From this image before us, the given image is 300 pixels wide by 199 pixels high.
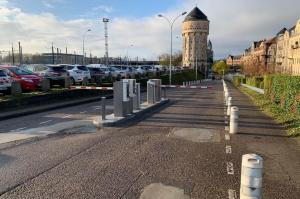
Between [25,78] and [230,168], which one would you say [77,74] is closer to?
[25,78]

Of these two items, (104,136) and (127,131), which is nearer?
(104,136)

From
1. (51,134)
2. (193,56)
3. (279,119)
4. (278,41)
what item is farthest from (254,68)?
(51,134)

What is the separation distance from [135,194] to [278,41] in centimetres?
11775

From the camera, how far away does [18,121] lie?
1377 centimetres

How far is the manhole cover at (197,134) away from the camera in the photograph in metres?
10.2

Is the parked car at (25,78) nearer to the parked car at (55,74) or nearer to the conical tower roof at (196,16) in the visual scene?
the parked car at (55,74)

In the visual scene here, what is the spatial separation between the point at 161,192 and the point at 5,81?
49.4 feet

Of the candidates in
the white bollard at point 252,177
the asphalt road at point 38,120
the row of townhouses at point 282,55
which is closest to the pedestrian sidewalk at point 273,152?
the white bollard at point 252,177

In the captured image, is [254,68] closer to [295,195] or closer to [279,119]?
[279,119]

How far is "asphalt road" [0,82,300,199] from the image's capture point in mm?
5867

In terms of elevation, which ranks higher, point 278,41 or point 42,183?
point 278,41

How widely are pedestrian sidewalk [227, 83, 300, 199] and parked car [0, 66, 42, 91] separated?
42.0ft

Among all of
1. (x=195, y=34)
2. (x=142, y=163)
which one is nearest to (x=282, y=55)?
(x=195, y=34)

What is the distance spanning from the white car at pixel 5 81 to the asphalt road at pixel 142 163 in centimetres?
718
